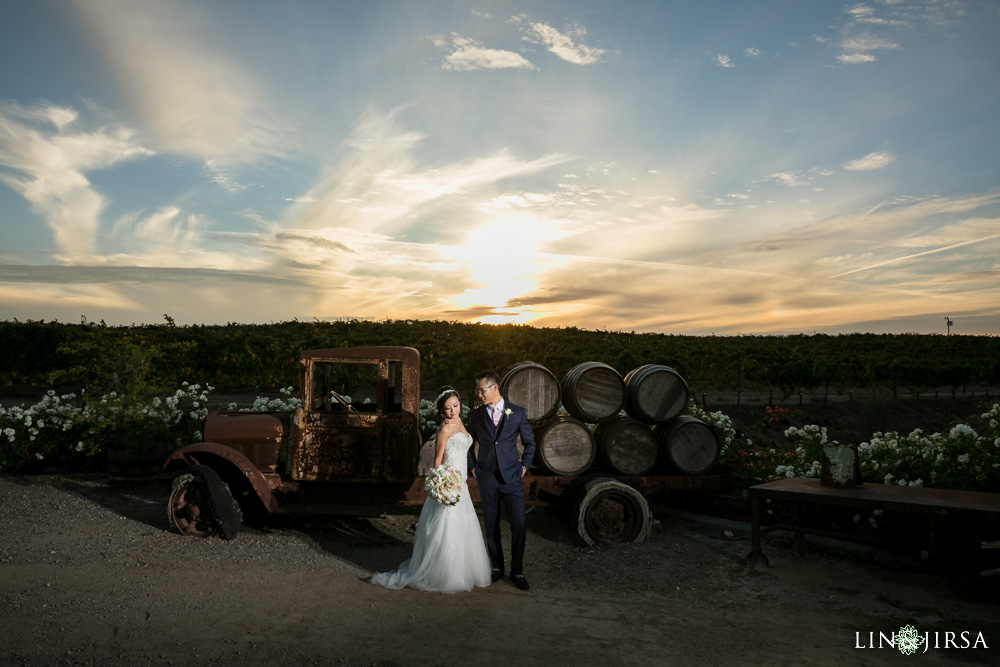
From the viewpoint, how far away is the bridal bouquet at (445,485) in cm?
549

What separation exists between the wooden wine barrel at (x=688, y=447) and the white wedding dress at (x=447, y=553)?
8.58 ft

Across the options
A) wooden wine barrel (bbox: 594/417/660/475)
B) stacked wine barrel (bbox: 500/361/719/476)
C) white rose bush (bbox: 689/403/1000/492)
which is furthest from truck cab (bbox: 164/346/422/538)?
white rose bush (bbox: 689/403/1000/492)

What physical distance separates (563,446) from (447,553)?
203 cm

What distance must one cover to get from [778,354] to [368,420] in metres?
21.2

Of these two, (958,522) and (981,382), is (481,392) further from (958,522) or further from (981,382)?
(981,382)

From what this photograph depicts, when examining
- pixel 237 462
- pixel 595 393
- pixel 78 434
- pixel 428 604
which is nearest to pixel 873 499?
pixel 595 393

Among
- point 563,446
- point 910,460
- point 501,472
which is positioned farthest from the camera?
point 910,460

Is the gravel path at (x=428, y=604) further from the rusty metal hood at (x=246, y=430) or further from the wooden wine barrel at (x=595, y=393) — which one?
the wooden wine barrel at (x=595, y=393)

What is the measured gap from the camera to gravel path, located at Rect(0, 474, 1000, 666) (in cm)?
431

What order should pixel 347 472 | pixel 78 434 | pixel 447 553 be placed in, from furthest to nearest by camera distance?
pixel 78 434 < pixel 347 472 < pixel 447 553

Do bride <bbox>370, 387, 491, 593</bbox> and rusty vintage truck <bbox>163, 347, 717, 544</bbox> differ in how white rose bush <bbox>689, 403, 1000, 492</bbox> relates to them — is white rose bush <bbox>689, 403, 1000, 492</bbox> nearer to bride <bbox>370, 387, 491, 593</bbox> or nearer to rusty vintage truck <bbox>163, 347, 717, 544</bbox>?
rusty vintage truck <bbox>163, 347, 717, 544</bbox>

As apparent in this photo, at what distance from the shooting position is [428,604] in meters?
5.13

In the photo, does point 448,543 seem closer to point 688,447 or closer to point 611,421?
point 611,421

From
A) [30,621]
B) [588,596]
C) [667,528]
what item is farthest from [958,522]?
[30,621]
